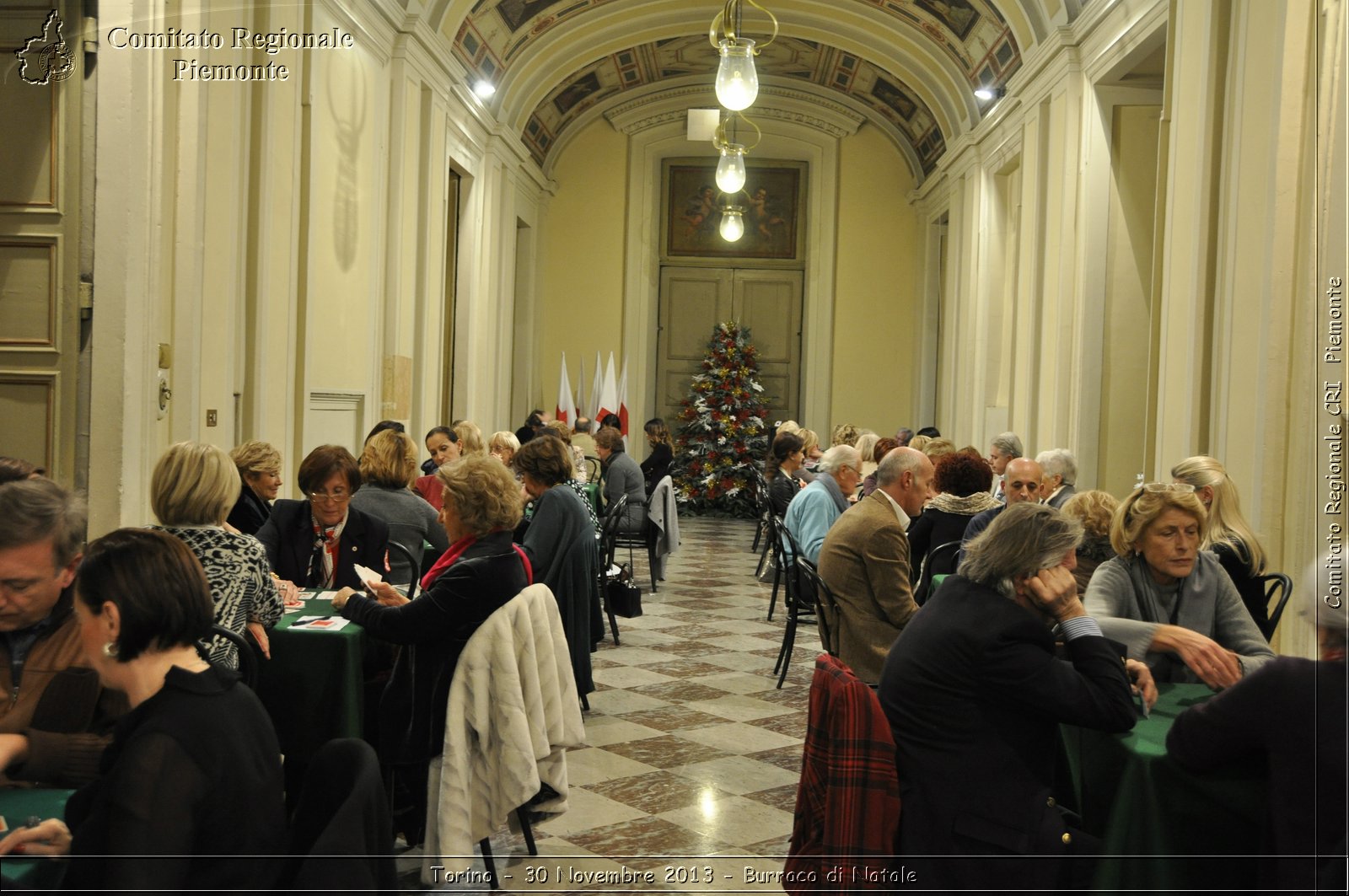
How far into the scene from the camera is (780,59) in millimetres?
15039

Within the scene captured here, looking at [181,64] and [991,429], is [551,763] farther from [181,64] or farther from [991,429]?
[991,429]

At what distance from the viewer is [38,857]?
1.86 metres

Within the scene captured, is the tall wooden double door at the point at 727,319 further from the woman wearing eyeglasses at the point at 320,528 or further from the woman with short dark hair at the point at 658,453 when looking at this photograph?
the woman wearing eyeglasses at the point at 320,528

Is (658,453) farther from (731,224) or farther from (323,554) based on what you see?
(323,554)

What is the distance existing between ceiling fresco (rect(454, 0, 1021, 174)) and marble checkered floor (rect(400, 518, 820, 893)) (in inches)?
256

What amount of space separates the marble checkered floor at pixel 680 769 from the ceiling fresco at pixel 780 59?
6504 mm

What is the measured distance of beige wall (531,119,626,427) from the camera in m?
17.0

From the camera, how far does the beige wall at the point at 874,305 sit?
55.6ft

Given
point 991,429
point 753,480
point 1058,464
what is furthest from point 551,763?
point 753,480

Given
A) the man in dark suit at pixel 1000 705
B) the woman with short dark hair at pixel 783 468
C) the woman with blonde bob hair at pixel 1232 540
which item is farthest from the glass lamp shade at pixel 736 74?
the man in dark suit at pixel 1000 705

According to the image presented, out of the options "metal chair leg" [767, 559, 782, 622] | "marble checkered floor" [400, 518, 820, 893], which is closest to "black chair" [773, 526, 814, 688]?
"marble checkered floor" [400, 518, 820, 893]

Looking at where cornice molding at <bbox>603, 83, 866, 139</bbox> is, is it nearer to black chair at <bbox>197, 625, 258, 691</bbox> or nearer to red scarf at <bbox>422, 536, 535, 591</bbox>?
red scarf at <bbox>422, 536, 535, 591</bbox>

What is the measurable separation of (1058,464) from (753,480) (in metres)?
9.94

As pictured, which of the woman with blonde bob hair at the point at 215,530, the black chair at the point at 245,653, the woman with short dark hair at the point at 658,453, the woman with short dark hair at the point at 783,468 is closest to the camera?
the black chair at the point at 245,653
